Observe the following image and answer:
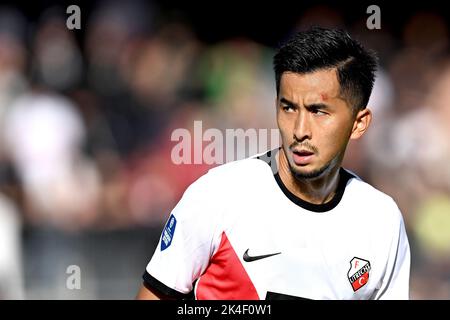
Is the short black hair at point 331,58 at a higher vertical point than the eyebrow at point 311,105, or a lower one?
higher

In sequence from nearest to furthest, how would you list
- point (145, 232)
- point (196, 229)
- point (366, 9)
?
1. point (196, 229)
2. point (145, 232)
3. point (366, 9)

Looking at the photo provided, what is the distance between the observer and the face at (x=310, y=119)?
332cm

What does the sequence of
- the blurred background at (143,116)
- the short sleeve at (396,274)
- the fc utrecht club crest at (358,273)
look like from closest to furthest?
the fc utrecht club crest at (358,273)
the short sleeve at (396,274)
the blurred background at (143,116)

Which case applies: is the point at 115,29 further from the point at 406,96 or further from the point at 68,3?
the point at 406,96

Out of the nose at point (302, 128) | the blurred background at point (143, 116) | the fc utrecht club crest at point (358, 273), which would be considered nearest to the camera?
the nose at point (302, 128)

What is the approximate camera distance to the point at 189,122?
7367mm

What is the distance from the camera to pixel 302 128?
3303mm

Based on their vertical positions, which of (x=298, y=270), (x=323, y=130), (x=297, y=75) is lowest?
(x=298, y=270)

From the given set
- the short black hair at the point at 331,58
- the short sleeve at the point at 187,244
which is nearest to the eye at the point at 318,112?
the short black hair at the point at 331,58

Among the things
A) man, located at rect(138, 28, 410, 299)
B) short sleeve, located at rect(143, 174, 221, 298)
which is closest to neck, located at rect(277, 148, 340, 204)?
man, located at rect(138, 28, 410, 299)

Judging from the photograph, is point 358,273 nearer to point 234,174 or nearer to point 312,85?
point 234,174

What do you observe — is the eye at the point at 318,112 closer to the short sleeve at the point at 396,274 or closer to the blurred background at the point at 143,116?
the short sleeve at the point at 396,274

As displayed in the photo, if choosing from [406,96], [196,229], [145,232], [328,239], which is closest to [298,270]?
[328,239]
